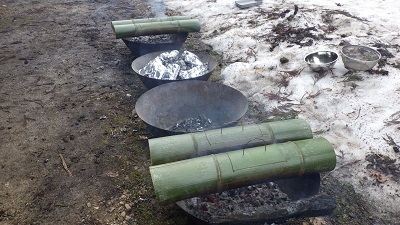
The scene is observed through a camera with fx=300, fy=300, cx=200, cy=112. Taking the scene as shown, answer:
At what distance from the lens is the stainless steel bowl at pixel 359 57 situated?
20.9 feet

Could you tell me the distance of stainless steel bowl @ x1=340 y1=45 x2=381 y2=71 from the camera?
20.9 ft

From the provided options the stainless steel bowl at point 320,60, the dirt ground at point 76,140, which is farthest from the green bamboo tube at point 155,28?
the stainless steel bowl at point 320,60

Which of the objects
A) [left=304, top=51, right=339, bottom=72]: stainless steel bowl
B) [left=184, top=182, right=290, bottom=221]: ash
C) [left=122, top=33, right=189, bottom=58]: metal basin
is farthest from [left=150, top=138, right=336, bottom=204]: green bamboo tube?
[left=122, top=33, right=189, bottom=58]: metal basin

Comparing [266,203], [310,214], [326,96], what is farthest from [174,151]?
[326,96]

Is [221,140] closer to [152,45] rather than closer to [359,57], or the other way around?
[359,57]

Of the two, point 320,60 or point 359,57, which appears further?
point 320,60

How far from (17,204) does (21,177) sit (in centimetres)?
60

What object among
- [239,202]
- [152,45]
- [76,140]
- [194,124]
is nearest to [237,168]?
[239,202]

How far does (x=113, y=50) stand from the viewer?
382 inches

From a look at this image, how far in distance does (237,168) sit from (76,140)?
3664 mm

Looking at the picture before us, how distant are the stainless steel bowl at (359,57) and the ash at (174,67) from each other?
3.13m

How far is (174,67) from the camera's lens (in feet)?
22.4

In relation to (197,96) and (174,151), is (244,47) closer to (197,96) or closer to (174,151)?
(197,96)

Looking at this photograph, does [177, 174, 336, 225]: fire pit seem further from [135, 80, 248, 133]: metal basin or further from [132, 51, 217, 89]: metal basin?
[132, 51, 217, 89]: metal basin
